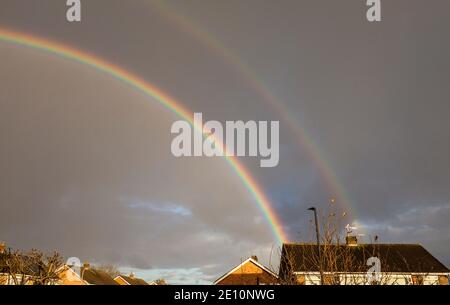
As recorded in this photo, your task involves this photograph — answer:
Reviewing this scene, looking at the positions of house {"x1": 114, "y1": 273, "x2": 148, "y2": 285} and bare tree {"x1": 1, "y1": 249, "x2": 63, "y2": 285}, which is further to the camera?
house {"x1": 114, "y1": 273, "x2": 148, "y2": 285}

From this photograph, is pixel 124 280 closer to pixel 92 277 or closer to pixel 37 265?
pixel 92 277

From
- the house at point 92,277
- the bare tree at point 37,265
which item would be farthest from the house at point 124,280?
the bare tree at point 37,265

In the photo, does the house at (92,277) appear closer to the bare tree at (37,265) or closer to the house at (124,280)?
the house at (124,280)

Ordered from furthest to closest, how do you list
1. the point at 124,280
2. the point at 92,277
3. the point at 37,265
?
the point at 124,280, the point at 92,277, the point at 37,265

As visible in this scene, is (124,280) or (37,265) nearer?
(37,265)

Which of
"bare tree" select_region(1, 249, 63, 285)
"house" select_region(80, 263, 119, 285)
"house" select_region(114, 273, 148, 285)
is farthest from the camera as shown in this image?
"house" select_region(114, 273, 148, 285)

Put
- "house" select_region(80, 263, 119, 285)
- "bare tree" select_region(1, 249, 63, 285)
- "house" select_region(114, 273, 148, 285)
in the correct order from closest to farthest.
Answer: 1. "bare tree" select_region(1, 249, 63, 285)
2. "house" select_region(80, 263, 119, 285)
3. "house" select_region(114, 273, 148, 285)

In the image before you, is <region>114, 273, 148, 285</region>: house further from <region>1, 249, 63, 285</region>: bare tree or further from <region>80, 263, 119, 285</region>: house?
<region>1, 249, 63, 285</region>: bare tree

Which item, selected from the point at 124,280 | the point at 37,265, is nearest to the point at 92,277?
the point at 124,280

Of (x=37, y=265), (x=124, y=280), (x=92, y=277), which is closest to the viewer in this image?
(x=37, y=265)

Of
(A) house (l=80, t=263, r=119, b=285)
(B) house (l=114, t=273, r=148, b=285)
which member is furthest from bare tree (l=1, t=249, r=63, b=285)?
(B) house (l=114, t=273, r=148, b=285)
